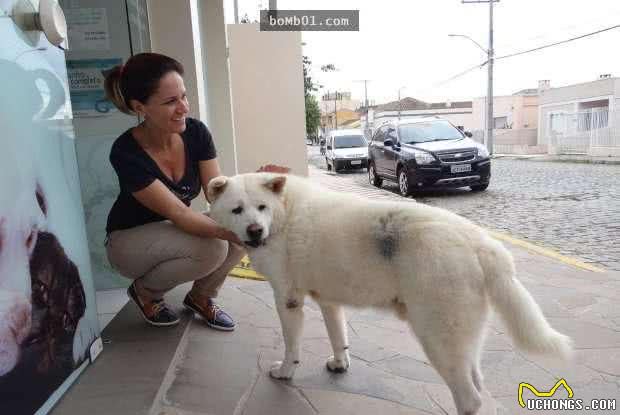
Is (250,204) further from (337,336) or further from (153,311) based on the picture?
(153,311)

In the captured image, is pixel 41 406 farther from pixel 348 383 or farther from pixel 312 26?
pixel 312 26

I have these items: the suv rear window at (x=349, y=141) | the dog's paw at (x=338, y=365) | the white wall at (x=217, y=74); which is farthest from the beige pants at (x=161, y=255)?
the suv rear window at (x=349, y=141)

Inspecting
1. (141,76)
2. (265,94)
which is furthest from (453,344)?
(265,94)

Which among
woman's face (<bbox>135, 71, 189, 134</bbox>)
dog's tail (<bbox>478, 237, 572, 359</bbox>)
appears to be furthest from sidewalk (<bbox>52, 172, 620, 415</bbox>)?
woman's face (<bbox>135, 71, 189, 134</bbox>)

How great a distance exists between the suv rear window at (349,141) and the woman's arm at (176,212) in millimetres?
18734

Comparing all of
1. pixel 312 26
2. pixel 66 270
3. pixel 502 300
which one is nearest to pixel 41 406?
pixel 66 270

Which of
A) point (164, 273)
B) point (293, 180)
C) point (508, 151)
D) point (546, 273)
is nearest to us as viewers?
point (293, 180)

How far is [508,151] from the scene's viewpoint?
2939 centimetres

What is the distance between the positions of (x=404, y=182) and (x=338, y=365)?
9.08 metres

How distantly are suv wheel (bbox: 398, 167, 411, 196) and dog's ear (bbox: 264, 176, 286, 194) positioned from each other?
9055mm

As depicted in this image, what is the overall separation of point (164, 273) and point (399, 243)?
1580mm

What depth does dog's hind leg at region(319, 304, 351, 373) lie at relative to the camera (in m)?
2.84

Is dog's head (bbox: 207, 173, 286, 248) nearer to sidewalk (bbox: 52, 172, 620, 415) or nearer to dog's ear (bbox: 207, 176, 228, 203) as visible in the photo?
dog's ear (bbox: 207, 176, 228, 203)

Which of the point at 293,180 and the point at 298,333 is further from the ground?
the point at 293,180
